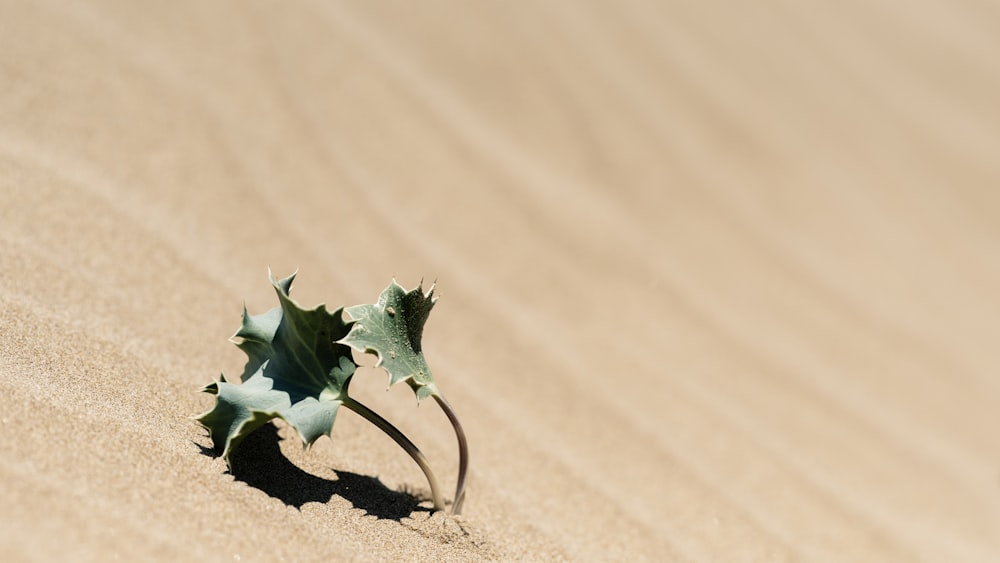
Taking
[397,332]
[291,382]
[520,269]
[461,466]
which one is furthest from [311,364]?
[520,269]

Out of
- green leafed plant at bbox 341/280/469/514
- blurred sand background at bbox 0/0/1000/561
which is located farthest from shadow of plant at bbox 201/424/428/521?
green leafed plant at bbox 341/280/469/514

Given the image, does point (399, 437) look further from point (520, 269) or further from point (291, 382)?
point (520, 269)

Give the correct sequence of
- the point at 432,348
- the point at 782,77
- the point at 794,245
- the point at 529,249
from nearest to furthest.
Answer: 1. the point at 432,348
2. the point at 529,249
3. the point at 794,245
4. the point at 782,77

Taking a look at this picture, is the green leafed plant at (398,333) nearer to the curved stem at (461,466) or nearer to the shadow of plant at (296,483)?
the curved stem at (461,466)

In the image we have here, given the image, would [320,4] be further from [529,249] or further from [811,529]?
[811,529]

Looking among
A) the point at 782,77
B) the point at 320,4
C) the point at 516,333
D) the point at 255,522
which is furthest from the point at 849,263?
the point at 255,522

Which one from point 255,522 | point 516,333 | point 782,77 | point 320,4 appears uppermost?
point 782,77

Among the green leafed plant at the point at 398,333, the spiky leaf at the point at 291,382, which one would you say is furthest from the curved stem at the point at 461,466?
the spiky leaf at the point at 291,382
